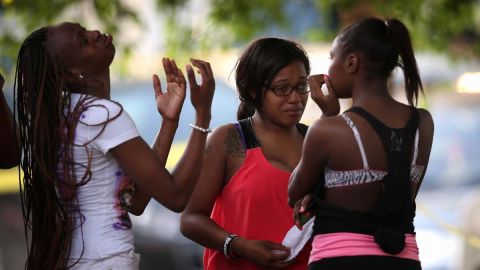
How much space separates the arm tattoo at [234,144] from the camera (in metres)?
4.23

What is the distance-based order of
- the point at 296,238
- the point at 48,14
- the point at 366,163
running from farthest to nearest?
the point at 48,14 < the point at 296,238 < the point at 366,163

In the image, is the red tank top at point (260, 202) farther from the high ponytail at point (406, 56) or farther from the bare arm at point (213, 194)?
the high ponytail at point (406, 56)

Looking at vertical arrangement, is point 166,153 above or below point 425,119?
below

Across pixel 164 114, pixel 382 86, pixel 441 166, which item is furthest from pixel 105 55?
pixel 441 166

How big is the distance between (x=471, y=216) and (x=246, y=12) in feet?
8.78

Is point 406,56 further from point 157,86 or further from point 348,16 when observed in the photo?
point 348,16

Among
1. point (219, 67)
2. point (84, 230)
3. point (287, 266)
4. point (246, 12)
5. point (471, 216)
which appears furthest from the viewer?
point (219, 67)

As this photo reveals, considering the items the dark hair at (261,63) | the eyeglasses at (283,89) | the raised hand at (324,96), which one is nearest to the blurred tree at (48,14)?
the dark hair at (261,63)

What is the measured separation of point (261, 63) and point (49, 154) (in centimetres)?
104

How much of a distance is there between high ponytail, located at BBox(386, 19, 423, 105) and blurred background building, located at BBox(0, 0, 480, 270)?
15.3 feet

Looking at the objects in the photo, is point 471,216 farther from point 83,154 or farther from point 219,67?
point 83,154

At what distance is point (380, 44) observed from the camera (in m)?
3.72

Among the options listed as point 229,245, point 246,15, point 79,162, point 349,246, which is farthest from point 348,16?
point 79,162

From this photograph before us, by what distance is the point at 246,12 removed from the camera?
958cm
